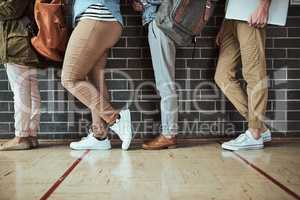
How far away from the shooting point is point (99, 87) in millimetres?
2525

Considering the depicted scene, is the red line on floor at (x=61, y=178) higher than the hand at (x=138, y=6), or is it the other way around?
the hand at (x=138, y=6)

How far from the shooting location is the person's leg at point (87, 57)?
228cm

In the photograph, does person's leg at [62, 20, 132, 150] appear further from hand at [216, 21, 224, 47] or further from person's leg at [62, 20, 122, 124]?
hand at [216, 21, 224, 47]

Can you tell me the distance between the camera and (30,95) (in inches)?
101

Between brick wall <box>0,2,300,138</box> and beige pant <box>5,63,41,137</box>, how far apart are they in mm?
294

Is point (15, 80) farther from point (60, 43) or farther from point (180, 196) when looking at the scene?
point (180, 196)

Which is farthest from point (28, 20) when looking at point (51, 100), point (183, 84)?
point (183, 84)

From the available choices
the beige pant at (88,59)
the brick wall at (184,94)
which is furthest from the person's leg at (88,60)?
the brick wall at (184,94)

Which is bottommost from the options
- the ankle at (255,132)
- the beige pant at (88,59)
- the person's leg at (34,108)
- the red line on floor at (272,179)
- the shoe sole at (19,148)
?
the shoe sole at (19,148)

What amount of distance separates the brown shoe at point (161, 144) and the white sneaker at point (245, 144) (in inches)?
11.8

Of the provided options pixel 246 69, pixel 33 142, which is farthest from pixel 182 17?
pixel 33 142

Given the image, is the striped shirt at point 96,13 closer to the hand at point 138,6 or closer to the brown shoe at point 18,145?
the hand at point 138,6

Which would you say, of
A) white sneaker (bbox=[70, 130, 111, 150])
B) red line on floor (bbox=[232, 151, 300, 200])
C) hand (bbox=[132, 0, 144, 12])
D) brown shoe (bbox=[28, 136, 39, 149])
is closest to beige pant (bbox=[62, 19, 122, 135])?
white sneaker (bbox=[70, 130, 111, 150])

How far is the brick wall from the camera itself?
2863 mm
